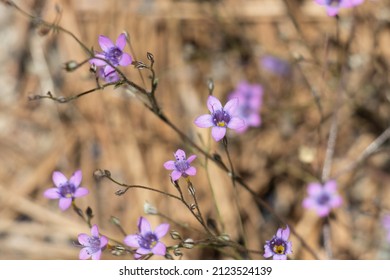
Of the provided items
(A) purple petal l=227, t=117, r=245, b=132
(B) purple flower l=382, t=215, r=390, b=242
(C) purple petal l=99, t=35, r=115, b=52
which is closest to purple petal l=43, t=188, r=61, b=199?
(C) purple petal l=99, t=35, r=115, b=52

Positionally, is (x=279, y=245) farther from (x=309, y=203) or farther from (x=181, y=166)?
(x=309, y=203)

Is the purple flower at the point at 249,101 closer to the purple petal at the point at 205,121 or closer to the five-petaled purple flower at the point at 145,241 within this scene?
the purple petal at the point at 205,121

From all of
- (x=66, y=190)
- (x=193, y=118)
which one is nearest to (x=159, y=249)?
(x=66, y=190)

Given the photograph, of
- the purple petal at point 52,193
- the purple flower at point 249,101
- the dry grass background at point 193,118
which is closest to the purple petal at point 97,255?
the purple petal at point 52,193

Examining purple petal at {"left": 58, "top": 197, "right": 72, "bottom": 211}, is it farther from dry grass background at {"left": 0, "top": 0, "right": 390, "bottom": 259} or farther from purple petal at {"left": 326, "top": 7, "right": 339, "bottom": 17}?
purple petal at {"left": 326, "top": 7, "right": 339, "bottom": 17}

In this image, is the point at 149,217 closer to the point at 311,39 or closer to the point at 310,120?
the point at 310,120

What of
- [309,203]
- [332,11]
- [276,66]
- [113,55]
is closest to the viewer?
[113,55]
